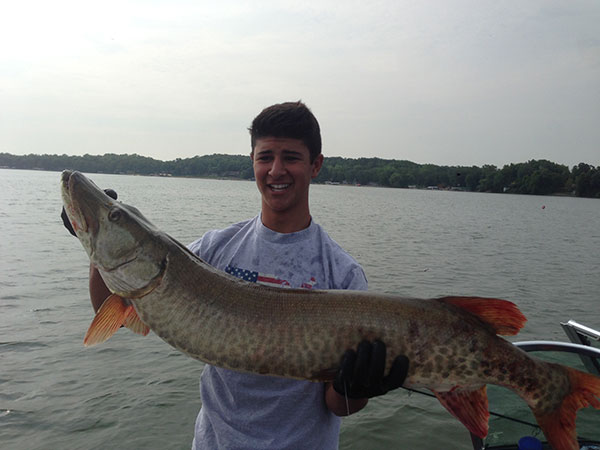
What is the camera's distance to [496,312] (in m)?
2.07

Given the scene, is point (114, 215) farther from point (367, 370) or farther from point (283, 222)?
point (367, 370)

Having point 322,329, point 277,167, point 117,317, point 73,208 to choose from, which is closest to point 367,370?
point 322,329

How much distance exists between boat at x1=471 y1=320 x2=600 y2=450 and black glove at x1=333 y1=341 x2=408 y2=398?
91 centimetres

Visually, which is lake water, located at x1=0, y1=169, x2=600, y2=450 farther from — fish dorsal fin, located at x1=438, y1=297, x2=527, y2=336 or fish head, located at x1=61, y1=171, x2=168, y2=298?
fish head, located at x1=61, y1=171, x2=168, y2=298

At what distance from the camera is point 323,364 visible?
197 centimetres

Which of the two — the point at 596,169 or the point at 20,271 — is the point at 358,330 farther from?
the point at 596,169

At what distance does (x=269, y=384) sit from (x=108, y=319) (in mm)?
854

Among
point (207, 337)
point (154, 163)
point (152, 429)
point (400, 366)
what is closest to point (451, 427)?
point (152, 429)

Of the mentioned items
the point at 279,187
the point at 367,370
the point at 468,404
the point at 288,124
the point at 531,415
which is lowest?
the point at 531,415

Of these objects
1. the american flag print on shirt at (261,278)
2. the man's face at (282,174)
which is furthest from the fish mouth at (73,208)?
the man's face at (282,174)

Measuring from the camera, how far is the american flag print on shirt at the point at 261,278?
89.0 inches

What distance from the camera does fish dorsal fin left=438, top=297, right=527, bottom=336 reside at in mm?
2064

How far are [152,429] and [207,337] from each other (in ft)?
13.5

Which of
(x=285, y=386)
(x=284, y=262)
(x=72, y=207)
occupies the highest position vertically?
(x=72, y=207)
